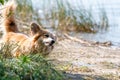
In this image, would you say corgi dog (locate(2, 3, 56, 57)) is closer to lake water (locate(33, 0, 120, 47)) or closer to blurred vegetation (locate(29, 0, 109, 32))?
lake water (locate(33, 0, 120, 47))

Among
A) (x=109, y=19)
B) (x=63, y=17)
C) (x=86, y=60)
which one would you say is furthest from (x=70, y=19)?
(x=86, y=60)

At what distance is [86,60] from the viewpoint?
9.68 meters

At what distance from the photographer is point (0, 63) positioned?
6.20 meters

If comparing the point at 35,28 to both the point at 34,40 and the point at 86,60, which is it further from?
the point at 86,60

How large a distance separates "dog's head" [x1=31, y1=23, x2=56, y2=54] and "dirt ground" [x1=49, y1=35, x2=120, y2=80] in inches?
10.4

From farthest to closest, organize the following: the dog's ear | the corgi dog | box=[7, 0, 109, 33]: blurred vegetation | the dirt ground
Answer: box=[7, 0, 109, 33]: blurred vegetation < the dog's ear < the corgi dog < the dirt ground

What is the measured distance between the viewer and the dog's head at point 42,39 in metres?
8.45

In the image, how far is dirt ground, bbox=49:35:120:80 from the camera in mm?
7955

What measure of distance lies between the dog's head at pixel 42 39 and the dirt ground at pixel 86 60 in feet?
0.87

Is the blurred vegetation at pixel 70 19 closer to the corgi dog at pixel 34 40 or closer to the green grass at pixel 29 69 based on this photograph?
the corgi dog at pixel 34 40

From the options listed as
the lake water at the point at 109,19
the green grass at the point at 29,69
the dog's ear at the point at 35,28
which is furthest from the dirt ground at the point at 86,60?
the lake water at the point at 109,19

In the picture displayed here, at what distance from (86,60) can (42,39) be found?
1393 millimetres

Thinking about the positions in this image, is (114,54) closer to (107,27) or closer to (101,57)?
(101,57)

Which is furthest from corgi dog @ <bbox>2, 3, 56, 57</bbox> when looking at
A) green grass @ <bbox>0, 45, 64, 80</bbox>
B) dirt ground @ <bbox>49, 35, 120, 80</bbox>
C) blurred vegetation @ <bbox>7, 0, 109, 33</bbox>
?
blurred vegetation @ <bbox>7, 0, 109, 33</bbox>
